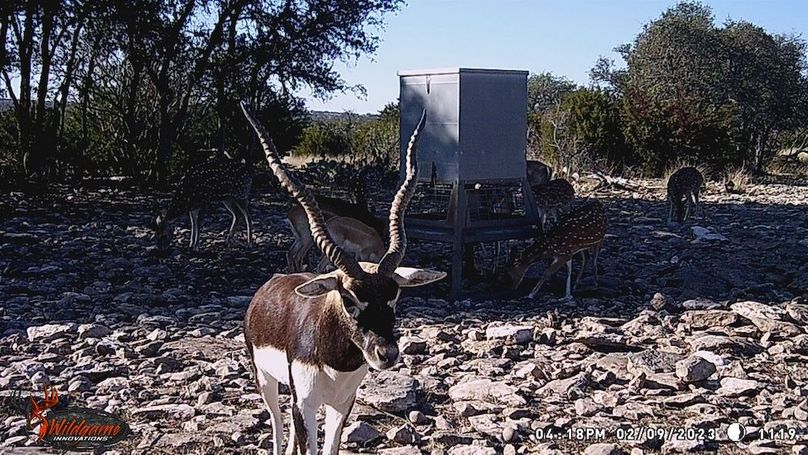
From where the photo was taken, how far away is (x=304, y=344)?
4.49m

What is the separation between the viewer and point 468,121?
9.99 meters

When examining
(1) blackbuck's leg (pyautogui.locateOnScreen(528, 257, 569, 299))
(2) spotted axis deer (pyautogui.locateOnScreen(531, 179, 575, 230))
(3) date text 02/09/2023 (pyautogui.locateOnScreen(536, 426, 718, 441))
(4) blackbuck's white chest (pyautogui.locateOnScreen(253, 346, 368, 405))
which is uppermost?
(2) spotted axis deer (pyautogui.locateOnScreen(531, 179, 575, 230))

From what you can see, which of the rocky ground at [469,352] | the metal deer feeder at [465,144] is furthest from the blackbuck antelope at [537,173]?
the metal deer feeder at [465,144]

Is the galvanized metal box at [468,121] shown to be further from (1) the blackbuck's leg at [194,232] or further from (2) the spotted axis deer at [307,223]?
(1) the blackbuck's leg at [194,232]

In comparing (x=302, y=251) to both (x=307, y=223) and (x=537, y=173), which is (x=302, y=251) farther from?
(x=537, y=173)

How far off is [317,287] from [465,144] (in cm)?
580

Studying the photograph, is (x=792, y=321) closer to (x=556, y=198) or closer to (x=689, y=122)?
(x=556, y=198)

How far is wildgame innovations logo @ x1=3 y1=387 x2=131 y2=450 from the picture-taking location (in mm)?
5426

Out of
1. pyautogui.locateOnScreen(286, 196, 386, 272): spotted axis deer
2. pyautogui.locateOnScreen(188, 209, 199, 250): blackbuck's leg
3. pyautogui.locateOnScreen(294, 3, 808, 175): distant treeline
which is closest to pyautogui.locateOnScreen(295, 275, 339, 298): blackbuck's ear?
pyautogui.locateOnScreen(286, 196, 386, 272): spotted axis deer

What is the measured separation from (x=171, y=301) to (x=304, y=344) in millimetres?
5427

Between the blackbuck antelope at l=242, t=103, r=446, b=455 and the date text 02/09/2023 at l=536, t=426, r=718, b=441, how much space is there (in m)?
1.56

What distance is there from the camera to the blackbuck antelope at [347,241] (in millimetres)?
10625

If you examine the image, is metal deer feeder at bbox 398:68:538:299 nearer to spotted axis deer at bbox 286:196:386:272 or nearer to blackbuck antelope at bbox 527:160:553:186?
spotted axis deer at bbox 286:196:386:272

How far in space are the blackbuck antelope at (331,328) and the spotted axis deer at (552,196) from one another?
9.86 meters
